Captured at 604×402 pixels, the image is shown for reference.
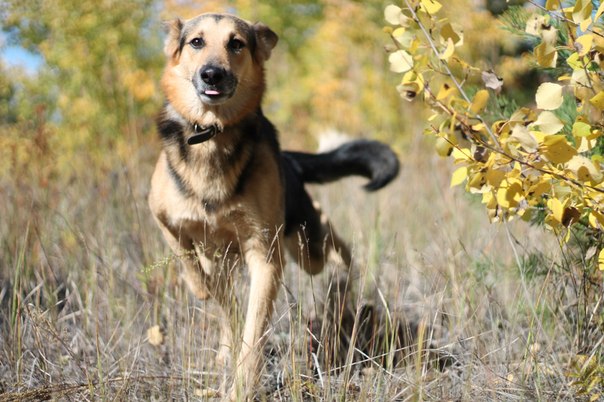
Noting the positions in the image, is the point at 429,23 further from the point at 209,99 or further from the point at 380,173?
the point at 380,173

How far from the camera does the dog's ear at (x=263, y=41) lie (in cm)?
375

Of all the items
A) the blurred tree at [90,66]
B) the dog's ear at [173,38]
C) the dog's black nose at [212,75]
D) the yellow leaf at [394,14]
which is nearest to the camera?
the yellow leaf at [394,14]

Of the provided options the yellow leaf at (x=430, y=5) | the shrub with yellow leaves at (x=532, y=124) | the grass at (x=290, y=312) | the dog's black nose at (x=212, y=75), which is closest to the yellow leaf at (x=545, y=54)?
the shrub with yellow leaves at (x=532, y=124)

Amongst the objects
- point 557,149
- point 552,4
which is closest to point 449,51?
point 552,4

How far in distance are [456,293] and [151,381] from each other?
144 cm

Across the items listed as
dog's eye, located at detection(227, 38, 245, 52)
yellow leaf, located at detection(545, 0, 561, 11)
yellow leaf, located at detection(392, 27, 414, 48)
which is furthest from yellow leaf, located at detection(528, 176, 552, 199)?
dog's eye, located at detection(227, 38, 245, 52)

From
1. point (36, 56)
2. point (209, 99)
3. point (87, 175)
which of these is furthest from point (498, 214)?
point (36, 56)

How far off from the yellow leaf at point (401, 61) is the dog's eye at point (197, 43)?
4.98 ft

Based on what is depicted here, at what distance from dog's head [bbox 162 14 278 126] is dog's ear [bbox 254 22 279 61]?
0.08 meters

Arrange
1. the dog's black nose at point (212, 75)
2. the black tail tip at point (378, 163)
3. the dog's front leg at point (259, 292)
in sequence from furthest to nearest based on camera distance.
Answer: the black tail tip at point (378, 163), the dog's black nose at point (212, 75), the dog's front leg at point (259, 292)

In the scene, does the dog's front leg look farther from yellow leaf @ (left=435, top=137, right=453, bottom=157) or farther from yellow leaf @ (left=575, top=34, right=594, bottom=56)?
yellow leaf @ (left=575, top=34, right=594, bottom=56)

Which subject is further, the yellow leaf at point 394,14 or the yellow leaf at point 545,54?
the yellow leaf at point 394,14

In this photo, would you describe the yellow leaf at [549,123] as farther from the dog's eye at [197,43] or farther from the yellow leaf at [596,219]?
the dog's eye at [197,43]

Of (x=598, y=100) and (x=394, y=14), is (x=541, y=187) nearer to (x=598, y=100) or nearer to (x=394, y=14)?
(x=598, y=100)
